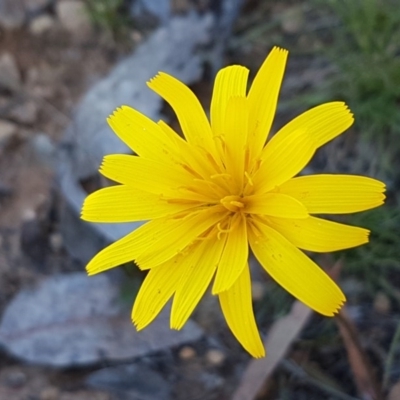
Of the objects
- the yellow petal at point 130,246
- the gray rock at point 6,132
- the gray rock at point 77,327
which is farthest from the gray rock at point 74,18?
the yellow petal at point 130,246

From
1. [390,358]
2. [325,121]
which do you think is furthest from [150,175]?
[390,358]

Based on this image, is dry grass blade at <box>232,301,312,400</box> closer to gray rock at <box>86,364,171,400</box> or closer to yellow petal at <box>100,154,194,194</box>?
gray rock at <box>86,364,171,400</box>

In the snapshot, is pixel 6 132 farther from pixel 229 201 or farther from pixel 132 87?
pixel 229 201

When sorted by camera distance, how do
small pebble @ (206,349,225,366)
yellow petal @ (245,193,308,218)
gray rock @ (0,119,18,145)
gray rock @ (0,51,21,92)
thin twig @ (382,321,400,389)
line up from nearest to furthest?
1. yellow petal @ (245,193,308,218)
2. thin twig @ (382,321,400,389)
3. small pebble @ (206,349,225,366)
4. gray rock @ (0,119,18,145)
5. gray rock @ (0,51,21,92)

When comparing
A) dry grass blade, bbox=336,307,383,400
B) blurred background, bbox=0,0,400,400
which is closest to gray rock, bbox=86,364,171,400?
blurred background, bbox=0,0,400,400

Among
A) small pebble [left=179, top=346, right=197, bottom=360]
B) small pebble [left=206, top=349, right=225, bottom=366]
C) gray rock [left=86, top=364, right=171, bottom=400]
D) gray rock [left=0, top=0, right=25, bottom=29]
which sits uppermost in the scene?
gray rock [left=0, top=0, right=25, bottom=29]

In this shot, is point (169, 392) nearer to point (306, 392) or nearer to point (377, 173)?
point (306, 392)
